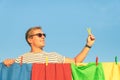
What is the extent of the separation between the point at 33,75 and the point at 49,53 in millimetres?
518

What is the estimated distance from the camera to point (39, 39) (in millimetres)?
14797

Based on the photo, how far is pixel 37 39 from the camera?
48.6 ft

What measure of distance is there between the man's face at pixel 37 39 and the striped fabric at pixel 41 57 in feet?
1.18

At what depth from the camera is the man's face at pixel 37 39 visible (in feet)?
48.2

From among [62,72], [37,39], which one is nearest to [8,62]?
[37,39]

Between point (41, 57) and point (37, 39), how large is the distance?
648 mm

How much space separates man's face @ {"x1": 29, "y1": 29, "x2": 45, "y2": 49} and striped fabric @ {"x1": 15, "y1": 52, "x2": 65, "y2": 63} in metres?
0.36

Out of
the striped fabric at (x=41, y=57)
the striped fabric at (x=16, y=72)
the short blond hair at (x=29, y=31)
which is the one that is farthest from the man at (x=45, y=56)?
the short blond hair at (x=29, y=31)

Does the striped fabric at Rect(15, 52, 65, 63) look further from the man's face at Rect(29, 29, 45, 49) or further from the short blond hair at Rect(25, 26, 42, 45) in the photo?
the short blond hair at Rect(25, 26, 42, 45)

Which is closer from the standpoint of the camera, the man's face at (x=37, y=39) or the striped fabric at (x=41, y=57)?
the striped fabric at (x=41, y=57)

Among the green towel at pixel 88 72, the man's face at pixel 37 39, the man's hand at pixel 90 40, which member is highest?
the man's face at pixel 37 39

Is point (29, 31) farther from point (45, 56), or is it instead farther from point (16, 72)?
point (16, 72)

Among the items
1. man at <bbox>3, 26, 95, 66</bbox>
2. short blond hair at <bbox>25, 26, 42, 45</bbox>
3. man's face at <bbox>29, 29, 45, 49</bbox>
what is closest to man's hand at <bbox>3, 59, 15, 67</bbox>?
man at <bbox>3, 26, 95, 66</bbox>

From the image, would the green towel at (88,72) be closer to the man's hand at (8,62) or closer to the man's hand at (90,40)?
the man's hand at (90,40)
